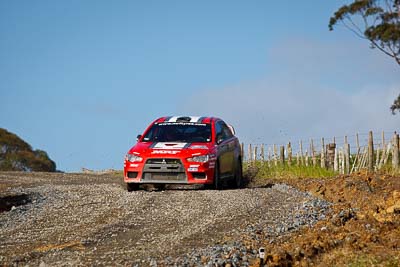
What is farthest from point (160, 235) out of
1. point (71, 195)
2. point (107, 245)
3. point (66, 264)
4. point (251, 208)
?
point (71, 195)

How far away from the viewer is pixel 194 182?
61.2 feet

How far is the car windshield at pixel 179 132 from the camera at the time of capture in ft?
64.6

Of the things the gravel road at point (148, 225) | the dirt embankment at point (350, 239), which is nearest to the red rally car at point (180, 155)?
the gravel road at point (148, 225)

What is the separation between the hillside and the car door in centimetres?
2974

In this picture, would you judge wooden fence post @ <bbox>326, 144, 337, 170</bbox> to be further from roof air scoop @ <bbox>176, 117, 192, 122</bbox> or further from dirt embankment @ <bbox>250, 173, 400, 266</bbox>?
dirt embankment @ <bbox>250, 173, 400, 266</bbox>

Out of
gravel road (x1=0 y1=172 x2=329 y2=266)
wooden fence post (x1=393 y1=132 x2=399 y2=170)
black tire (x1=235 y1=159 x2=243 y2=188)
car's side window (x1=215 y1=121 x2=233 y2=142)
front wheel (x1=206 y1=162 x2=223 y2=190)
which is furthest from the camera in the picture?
wooden fence post (x1=393 y1=132 x2=399 y2=170)

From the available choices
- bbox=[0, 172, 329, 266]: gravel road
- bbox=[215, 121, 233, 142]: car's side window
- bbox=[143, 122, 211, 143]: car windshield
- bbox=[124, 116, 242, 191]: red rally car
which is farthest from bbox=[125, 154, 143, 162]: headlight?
bbox=[215, 121, 233, 142]: car's side window

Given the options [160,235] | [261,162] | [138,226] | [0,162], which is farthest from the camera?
[0,162]

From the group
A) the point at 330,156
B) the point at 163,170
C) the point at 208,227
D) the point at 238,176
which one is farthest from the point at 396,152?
the point at 208,227

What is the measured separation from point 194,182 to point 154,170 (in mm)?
874

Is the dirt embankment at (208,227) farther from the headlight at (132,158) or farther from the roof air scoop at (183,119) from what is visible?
the roof air scoop at (183,119)

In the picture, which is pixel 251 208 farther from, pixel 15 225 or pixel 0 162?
pixel 0 162

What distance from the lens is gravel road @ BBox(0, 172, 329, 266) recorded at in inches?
372

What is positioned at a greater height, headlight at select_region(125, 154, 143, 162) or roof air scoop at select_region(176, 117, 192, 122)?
roof air scoop at select_region(176, 117, 192, 122)
